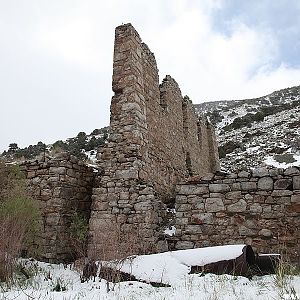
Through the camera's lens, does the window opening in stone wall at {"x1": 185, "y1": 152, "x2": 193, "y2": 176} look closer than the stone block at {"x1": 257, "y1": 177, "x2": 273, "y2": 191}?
No

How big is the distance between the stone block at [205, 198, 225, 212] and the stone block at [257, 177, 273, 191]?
864 millimetres

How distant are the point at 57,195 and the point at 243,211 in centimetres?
410

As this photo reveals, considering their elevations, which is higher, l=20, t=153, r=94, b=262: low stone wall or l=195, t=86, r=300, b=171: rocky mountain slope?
l=195, t=86, r=300, b=171: rocky mountain slope

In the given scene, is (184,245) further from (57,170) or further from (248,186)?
(57,170)

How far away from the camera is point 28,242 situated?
8.16 meters

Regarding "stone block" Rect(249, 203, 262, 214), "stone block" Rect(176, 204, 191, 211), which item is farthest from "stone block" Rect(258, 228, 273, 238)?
"stone block" Rect(176, 204, 191, 211)

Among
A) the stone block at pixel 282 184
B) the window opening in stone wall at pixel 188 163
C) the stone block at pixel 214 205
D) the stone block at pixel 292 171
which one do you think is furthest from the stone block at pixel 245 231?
the window opening in stone wall at pixel 188 163

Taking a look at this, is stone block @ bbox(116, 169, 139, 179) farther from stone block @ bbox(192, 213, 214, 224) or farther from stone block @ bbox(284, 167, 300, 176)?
stone block @ bbox(284, 167, 300, 176)

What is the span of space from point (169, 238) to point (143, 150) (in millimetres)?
2082

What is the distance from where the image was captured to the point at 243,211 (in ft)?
26.6

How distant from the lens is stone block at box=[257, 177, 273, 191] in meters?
8.05

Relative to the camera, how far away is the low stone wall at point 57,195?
8.62m

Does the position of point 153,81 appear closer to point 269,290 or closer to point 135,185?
point 135,185

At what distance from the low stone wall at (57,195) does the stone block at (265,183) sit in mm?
4044
